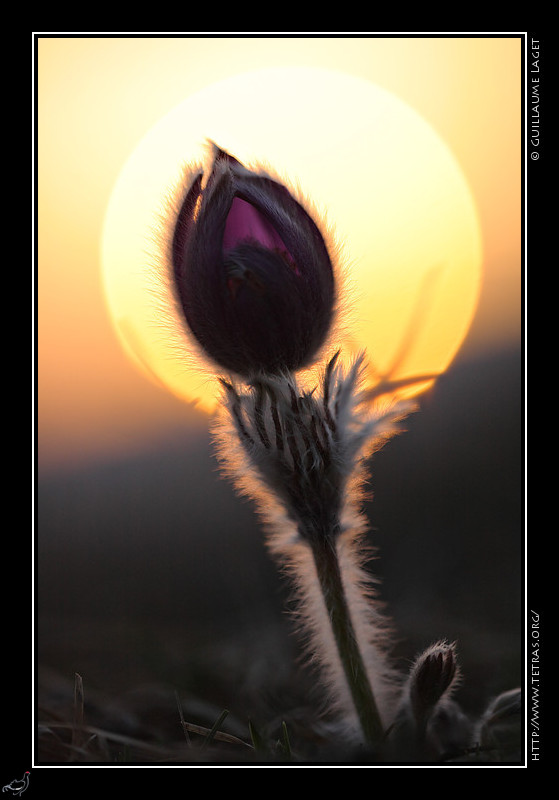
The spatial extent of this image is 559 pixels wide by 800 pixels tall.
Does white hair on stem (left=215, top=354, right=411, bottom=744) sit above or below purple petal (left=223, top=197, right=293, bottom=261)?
below

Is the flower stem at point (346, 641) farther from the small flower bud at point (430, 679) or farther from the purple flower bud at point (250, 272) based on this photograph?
the purple flower bud at point (250, 272)

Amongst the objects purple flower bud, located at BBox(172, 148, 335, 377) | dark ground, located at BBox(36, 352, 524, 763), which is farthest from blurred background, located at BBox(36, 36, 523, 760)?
purple flower bud, located at BBox(172, 148, 335, 377)

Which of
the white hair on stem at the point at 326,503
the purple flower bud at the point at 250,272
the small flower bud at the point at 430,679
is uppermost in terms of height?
the purple flower bud at the point at 250,272

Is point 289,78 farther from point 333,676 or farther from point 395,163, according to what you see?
point 333,676
